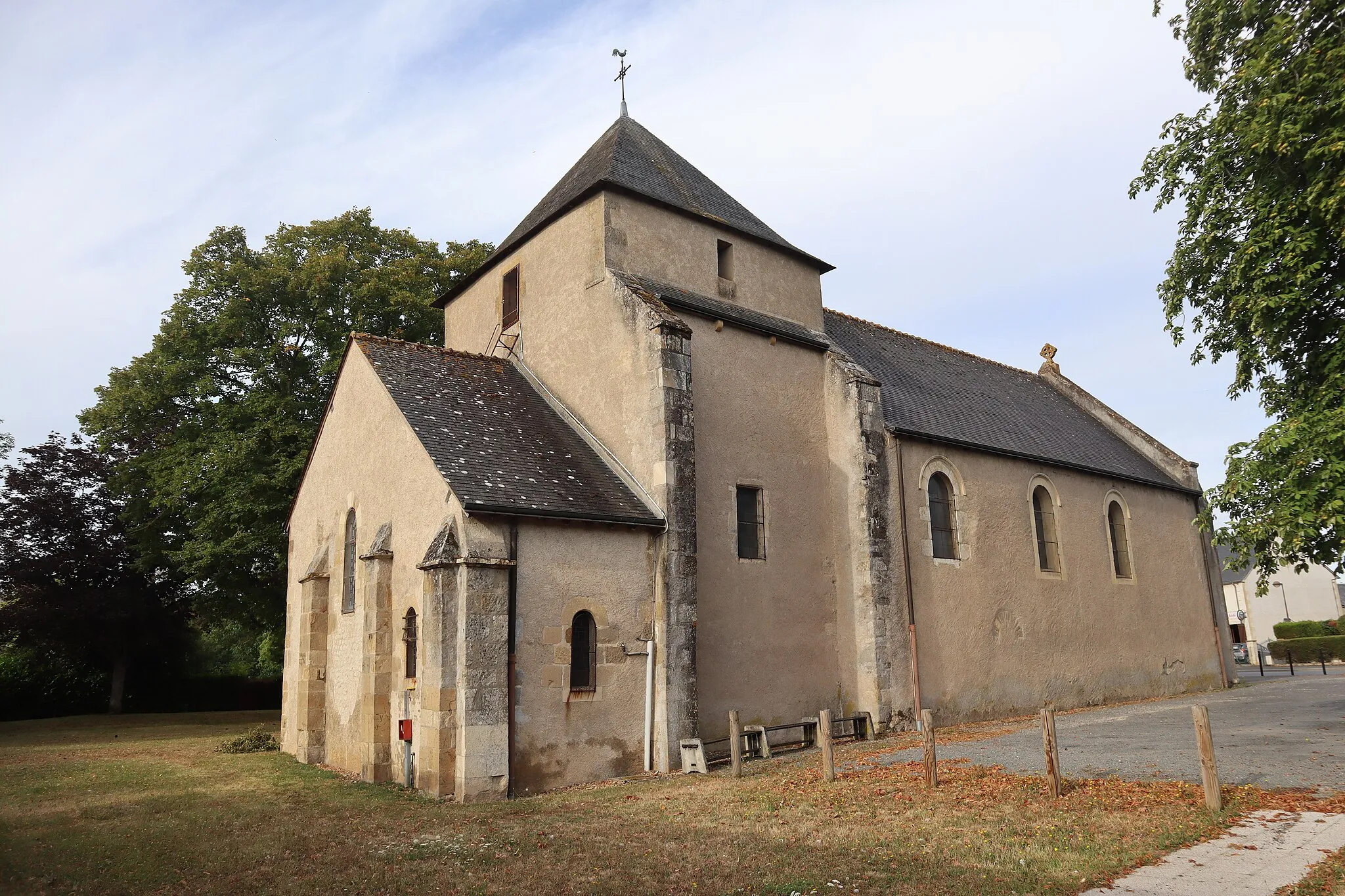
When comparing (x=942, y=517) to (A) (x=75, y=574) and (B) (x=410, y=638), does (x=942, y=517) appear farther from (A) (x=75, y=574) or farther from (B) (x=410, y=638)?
(A) (x=75, y=574)

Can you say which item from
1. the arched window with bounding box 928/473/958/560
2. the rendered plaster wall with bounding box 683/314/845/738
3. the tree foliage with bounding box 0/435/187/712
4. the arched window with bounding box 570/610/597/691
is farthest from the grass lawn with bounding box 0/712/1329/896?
the tree foliage with bounding box 0/435/187/712

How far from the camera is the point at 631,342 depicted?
565 inches

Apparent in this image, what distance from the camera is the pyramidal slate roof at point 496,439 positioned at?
12.2 metres

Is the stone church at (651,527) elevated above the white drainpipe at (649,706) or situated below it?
above

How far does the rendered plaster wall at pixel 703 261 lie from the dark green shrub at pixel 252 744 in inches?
496

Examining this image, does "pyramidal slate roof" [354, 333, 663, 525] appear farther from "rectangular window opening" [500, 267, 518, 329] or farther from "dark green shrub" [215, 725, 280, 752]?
"dark green shrub" [215, 725, 280, 752]

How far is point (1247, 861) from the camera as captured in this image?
687cm

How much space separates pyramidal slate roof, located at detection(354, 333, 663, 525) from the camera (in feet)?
40.1

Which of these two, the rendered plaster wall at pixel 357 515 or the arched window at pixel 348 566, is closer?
the rendered plaster wall at pixel 357 515

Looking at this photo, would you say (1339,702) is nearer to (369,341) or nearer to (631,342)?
(631,342)

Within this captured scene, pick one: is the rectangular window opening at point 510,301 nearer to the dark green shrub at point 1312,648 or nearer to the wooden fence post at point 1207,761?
the wooden fence post at point 1207,761

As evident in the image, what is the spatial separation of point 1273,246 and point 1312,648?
129 feet

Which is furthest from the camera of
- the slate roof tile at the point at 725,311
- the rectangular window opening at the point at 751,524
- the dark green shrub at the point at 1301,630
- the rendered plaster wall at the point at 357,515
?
the dark green shrub at the point at 1301,630

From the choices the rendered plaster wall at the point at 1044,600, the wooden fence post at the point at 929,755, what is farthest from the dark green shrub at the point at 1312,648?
the wooden fence post at the point at 929,755
